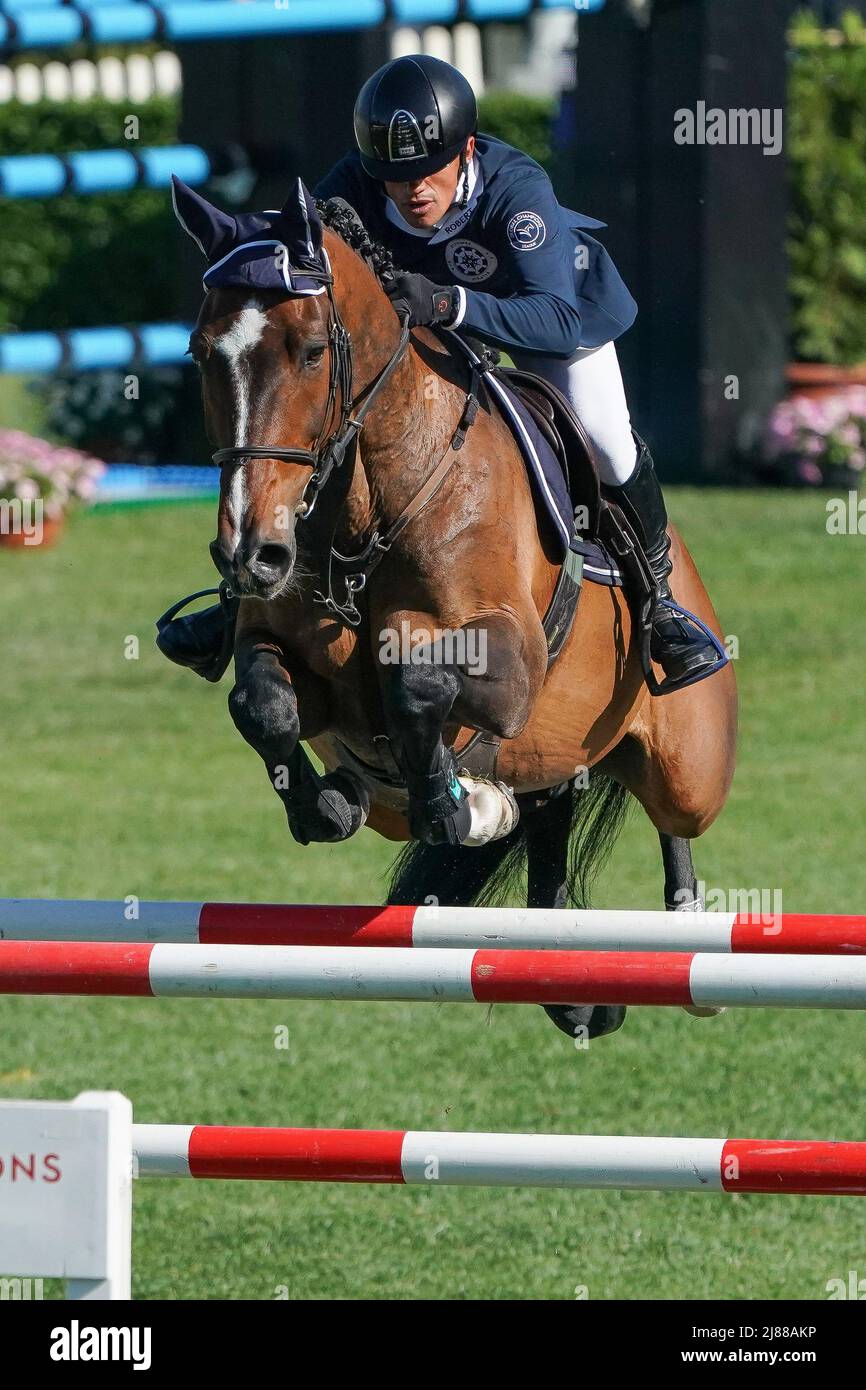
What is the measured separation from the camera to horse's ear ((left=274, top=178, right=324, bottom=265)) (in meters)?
3.62

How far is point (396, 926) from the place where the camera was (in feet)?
12.5

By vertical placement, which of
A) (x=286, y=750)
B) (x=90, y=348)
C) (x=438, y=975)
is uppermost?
(x=90, y=348)

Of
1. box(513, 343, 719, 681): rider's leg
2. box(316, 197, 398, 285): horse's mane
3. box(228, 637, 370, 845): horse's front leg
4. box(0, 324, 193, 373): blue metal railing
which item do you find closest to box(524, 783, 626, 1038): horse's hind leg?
box(513, 343, 719, 681): rider's leg

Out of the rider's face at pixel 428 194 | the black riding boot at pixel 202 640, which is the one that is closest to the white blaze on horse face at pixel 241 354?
the rider's face at pixel 428 194

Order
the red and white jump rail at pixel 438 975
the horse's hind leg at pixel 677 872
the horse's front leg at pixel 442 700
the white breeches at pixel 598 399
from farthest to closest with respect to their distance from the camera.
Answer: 1. the horse's hind leg at pixel 677 872
2. the white breeches at pixel 598 399
3. the horse's front leg at pixel 442 700
4. the red and white jump rail at pixel 438 975

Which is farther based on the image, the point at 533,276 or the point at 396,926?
the point at 533,276

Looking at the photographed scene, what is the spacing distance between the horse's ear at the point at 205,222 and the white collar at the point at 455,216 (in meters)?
0.66

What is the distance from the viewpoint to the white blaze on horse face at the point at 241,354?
354 centimetres

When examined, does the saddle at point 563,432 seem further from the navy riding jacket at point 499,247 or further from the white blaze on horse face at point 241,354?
the white blaze on horse face at point 241,354

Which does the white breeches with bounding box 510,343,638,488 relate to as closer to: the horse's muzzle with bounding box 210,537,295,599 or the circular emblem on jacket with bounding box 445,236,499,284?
the circular emblem on jacket with bounding box 445,236,499,284

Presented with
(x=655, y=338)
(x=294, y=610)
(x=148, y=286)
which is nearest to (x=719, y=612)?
(x=655, y=338)

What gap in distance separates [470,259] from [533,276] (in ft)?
0.62

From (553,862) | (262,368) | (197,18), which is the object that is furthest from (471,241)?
(197,18)

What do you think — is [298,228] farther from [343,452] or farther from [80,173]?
[80,173]
